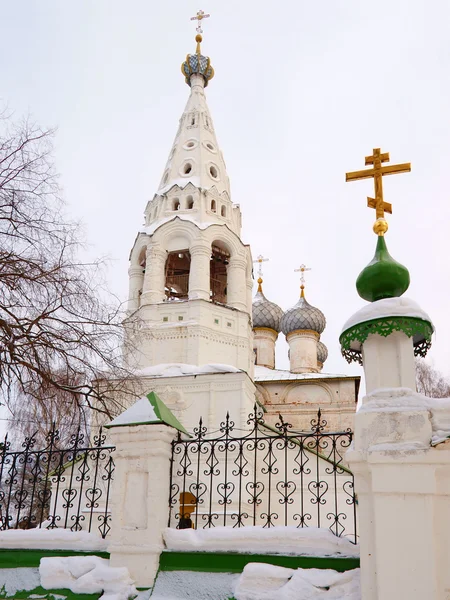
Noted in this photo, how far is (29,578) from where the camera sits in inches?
188

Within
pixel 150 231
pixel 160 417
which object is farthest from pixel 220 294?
pixel 160 417

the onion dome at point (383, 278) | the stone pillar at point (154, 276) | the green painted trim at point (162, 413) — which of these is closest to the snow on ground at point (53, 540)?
the green painted trim at point (162, 413)

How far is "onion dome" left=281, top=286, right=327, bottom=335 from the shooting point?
26.5 m

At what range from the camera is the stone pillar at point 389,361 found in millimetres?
4000

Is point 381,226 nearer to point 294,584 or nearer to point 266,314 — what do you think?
point 294,584

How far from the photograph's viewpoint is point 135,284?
16.8 m

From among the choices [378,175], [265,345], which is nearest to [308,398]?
[265,345]

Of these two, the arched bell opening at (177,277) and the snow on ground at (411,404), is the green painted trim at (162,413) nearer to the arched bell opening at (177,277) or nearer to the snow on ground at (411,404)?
the snow on ground at (411,404)

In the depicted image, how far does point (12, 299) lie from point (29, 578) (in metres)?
2.85

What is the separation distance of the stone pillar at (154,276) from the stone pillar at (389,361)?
1193 centimetres

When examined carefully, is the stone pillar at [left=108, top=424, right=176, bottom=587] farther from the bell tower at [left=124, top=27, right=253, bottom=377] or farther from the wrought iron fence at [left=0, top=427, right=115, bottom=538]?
the bell tower at [left=124, top=27, right=253, bottom=377]

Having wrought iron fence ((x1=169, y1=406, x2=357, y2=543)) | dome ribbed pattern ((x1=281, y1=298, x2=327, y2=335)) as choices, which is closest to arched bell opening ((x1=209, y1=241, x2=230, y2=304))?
wrought iron fence ((x1=169, y1=406, x2=357, y2=543))

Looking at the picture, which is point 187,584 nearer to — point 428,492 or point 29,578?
point 29,578

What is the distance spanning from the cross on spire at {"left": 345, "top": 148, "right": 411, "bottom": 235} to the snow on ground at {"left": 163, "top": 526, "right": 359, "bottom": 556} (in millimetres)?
2314
